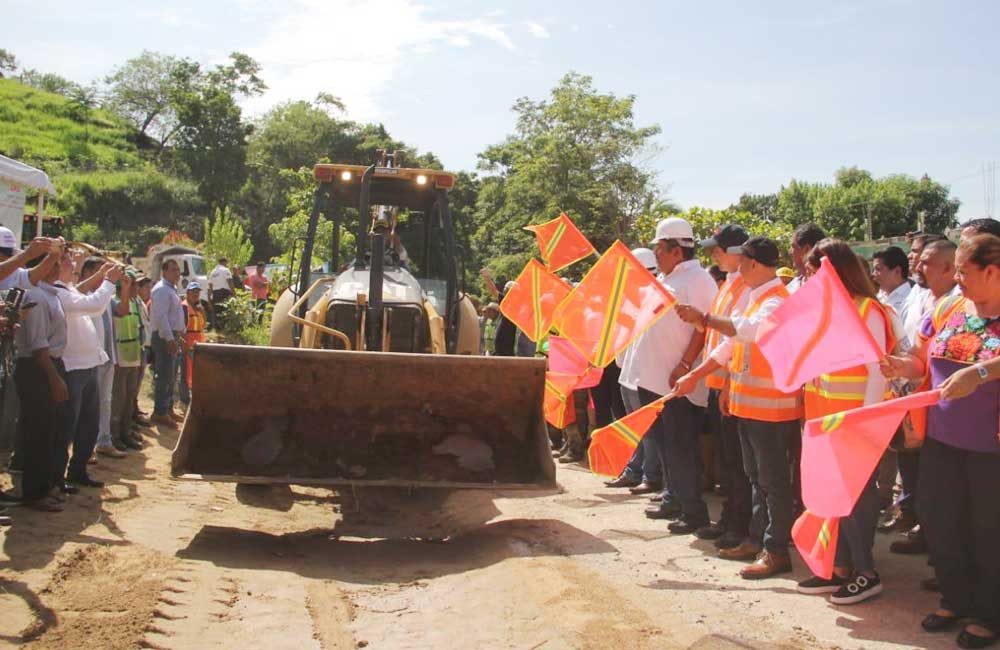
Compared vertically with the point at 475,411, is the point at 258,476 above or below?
below

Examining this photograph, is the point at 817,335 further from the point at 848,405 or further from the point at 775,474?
the point at 775,474

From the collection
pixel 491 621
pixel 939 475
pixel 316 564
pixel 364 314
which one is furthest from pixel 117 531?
pixel 939 475

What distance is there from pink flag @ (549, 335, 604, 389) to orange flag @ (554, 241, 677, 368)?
65.4 inches

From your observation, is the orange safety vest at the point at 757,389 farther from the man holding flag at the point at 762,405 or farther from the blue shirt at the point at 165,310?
the blue shirt at the point at 165,310

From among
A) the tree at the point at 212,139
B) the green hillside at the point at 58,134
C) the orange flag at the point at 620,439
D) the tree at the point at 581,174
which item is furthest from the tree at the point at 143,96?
the orange flag at the point at 620,439

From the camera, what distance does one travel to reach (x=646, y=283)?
A: 244 inches

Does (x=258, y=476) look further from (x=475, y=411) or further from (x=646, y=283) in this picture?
(x=646, y=283)

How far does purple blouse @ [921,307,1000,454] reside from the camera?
13.1 ft

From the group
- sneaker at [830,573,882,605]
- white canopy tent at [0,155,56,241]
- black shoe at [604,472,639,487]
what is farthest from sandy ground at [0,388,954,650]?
white canopy tent at [0,155,56,241]

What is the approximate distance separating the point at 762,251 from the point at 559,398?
4025 millimetres

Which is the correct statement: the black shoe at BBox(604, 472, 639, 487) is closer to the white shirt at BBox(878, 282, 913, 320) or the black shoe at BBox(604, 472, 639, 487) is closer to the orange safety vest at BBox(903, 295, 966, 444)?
the white shirt at BBox(878, 282, 913, 320)

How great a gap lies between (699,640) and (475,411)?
9.59 feet

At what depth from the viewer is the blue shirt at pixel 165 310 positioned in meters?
10.4

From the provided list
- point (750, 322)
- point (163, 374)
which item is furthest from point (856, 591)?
point (163, 374)
